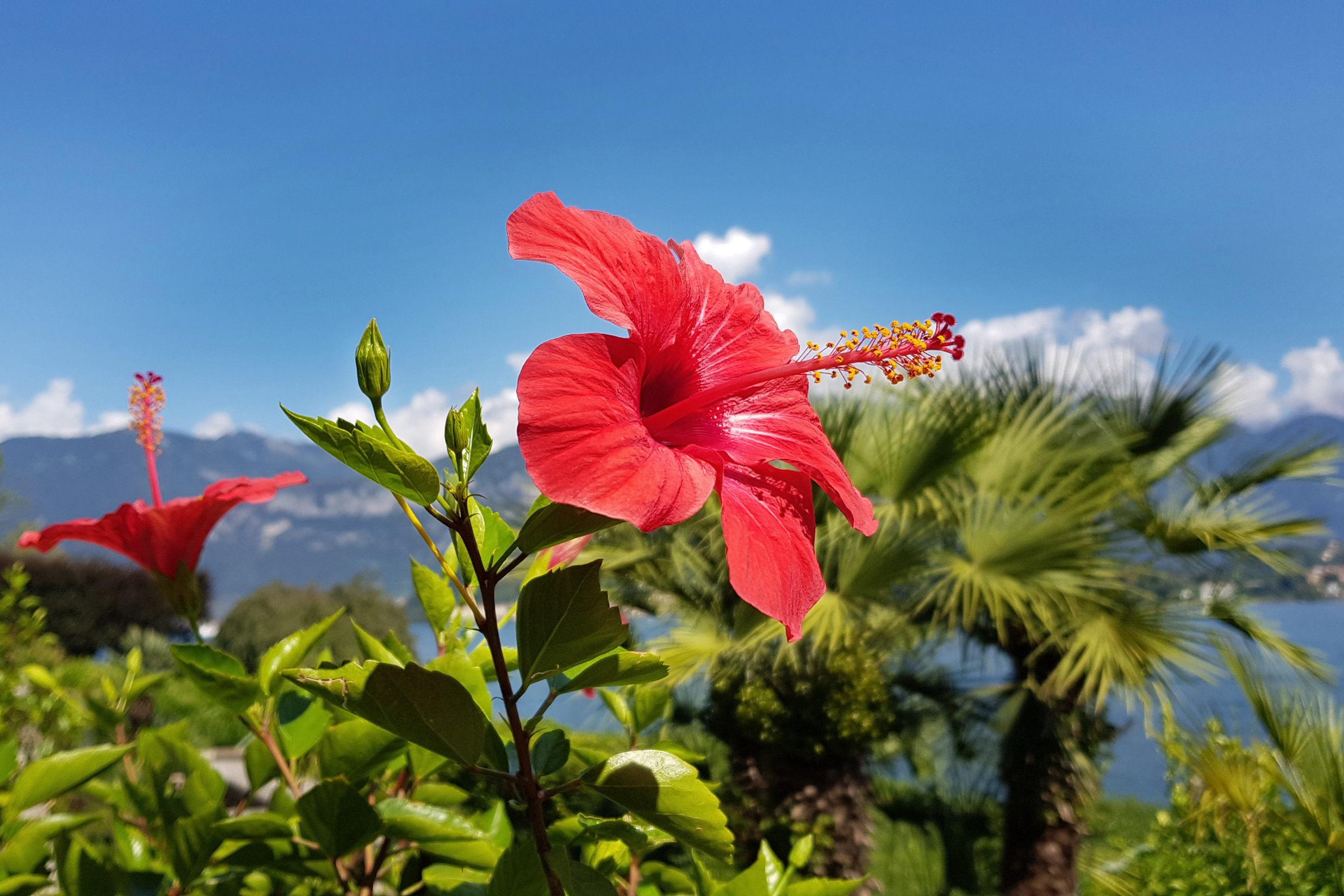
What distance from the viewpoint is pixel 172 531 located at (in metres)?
0.77

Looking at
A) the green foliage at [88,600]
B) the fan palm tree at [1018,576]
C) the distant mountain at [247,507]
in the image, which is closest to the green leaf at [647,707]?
the fan palm tree at [1018,576]

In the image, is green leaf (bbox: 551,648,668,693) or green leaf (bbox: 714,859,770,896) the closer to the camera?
green leaf (bbox: 551,648,668,693)

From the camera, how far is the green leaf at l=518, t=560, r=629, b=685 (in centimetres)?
44

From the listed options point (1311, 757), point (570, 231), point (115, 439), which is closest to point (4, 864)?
point (570, 231)

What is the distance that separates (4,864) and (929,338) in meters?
0.92

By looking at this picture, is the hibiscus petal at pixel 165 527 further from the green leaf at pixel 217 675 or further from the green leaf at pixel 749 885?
the green leaf at pixel 749 885

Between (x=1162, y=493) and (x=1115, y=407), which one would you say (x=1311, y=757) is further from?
(x=1115, y=407)

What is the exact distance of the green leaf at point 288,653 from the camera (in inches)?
27.5

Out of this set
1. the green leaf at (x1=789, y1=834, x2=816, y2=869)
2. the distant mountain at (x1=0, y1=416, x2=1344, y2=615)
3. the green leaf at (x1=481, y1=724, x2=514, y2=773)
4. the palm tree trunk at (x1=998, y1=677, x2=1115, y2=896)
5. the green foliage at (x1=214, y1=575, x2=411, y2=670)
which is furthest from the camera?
the distant mountain at (x1=0, y1=416, x2=1344, y2=615)

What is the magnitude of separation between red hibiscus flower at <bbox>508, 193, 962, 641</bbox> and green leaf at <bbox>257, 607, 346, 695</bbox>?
39 centimetres

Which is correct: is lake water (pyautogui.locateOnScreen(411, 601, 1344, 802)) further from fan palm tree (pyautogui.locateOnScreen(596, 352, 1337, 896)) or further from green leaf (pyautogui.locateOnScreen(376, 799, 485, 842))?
green leaf (pyautogui.locateOnScreen(376, 799, 485, 842))

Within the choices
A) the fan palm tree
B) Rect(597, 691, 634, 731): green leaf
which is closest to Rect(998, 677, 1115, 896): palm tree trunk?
the fan palm tree

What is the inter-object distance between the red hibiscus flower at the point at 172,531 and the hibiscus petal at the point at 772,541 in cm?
46

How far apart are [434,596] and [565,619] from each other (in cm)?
28
